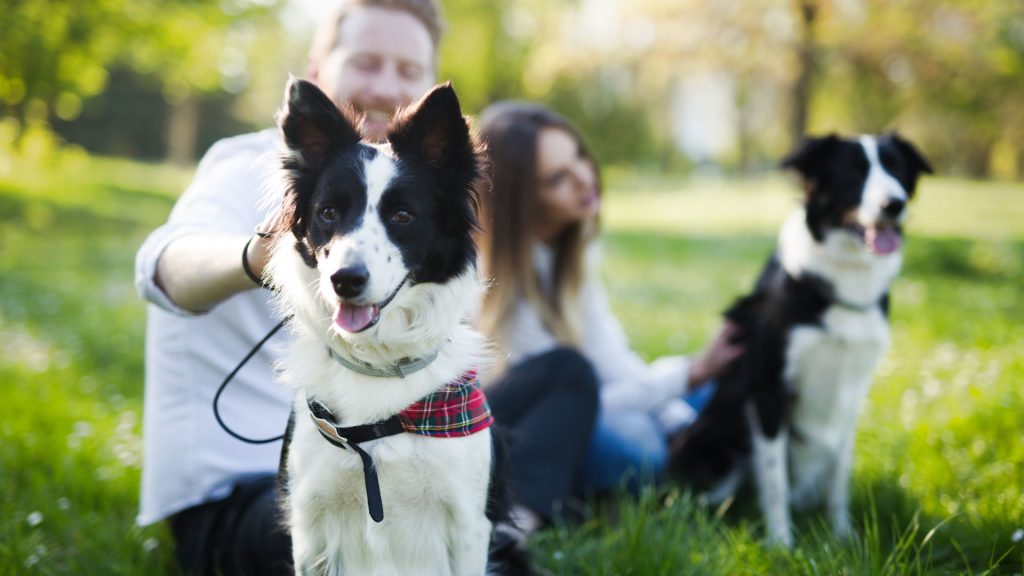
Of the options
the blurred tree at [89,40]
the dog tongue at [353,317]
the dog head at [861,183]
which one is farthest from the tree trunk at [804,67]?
the dog tongue at [353,317]

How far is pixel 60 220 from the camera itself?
1410 centimetres

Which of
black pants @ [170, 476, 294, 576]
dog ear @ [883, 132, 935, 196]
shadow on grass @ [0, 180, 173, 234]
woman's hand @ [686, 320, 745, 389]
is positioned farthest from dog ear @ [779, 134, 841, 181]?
shadow on grass @ [0, 180, 173, 234]

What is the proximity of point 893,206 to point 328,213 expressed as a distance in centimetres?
249

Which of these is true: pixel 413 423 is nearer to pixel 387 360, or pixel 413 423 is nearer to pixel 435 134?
pixel 387 360

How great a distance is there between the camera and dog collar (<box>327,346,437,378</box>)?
2.01 metres

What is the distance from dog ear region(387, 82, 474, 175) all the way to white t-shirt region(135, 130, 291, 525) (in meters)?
0.71

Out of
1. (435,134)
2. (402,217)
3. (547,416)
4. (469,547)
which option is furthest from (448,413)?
(547,416)

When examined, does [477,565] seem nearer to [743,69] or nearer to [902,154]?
[902,154]

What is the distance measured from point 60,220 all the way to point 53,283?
5883mm

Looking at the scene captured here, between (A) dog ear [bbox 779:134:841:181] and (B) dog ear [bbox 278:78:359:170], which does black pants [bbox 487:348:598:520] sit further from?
(B) dog ear [bbox 278:78:359:170]

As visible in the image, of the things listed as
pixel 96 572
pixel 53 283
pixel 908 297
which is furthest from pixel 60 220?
pixel 908 297

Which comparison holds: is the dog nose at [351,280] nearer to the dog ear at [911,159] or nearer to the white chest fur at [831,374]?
the white chest fur at [831,374]

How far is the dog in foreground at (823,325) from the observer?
10.8 feet

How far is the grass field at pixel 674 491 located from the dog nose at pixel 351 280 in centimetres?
154
